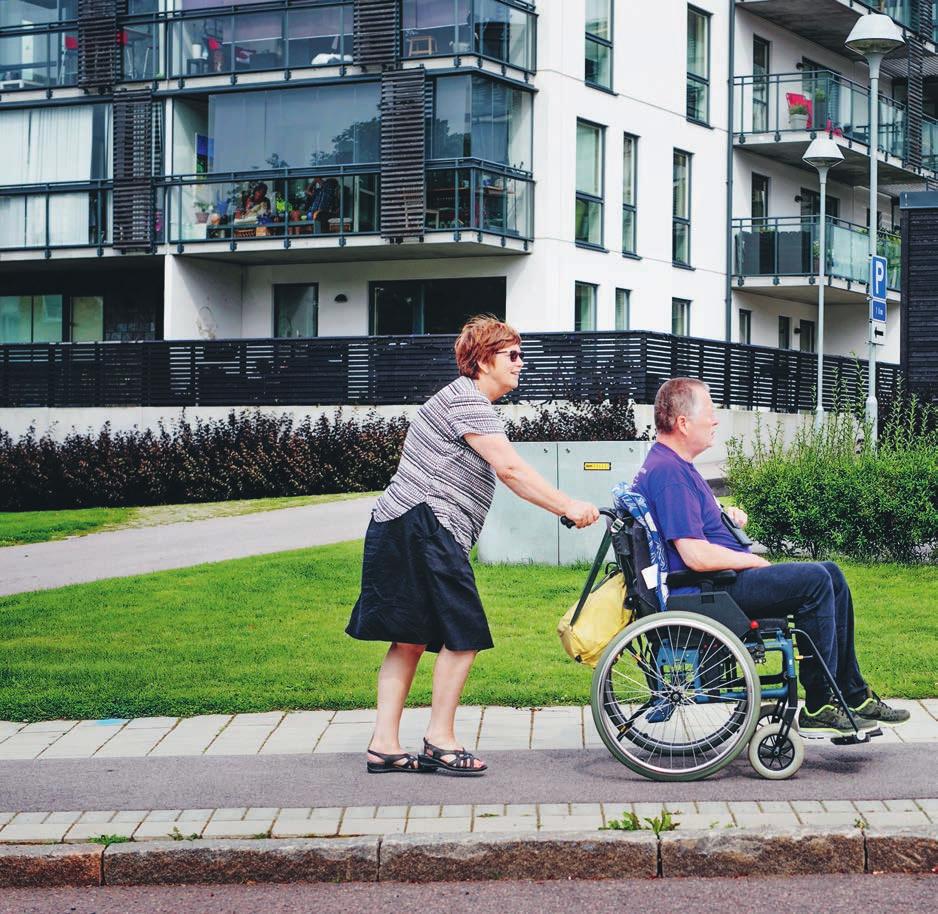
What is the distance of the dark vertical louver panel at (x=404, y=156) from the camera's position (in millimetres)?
29594

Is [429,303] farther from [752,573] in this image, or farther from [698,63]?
[752,573]

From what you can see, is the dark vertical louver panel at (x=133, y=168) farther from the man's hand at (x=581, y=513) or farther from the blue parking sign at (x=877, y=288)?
the man's hand at (x=581, y=513)

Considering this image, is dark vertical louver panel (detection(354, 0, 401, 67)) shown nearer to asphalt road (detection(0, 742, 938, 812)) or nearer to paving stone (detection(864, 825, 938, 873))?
asphalt road (detection(0, 742, 938, 812))

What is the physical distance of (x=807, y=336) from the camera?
4081cm

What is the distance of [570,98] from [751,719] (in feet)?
85.2

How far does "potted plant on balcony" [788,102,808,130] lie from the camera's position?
36.7 metres

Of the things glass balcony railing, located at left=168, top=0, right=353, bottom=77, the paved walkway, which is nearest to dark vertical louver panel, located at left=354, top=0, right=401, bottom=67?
glass balcony railing, located at left=168, top=0, right=353, bottom=77

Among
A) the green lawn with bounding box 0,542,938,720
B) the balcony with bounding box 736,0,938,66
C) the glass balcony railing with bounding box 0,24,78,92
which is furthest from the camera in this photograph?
the balcony with bounding box 736,0,938,66

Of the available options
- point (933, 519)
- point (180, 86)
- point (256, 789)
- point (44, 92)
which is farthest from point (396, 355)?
point (256, 789)

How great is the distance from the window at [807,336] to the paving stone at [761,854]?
117 feet

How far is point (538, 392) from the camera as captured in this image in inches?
1061

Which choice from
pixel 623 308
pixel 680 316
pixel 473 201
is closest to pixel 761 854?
pixel 473 201

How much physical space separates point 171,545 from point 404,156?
15.1 meters

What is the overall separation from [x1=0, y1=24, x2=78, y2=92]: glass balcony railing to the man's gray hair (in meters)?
28.1
